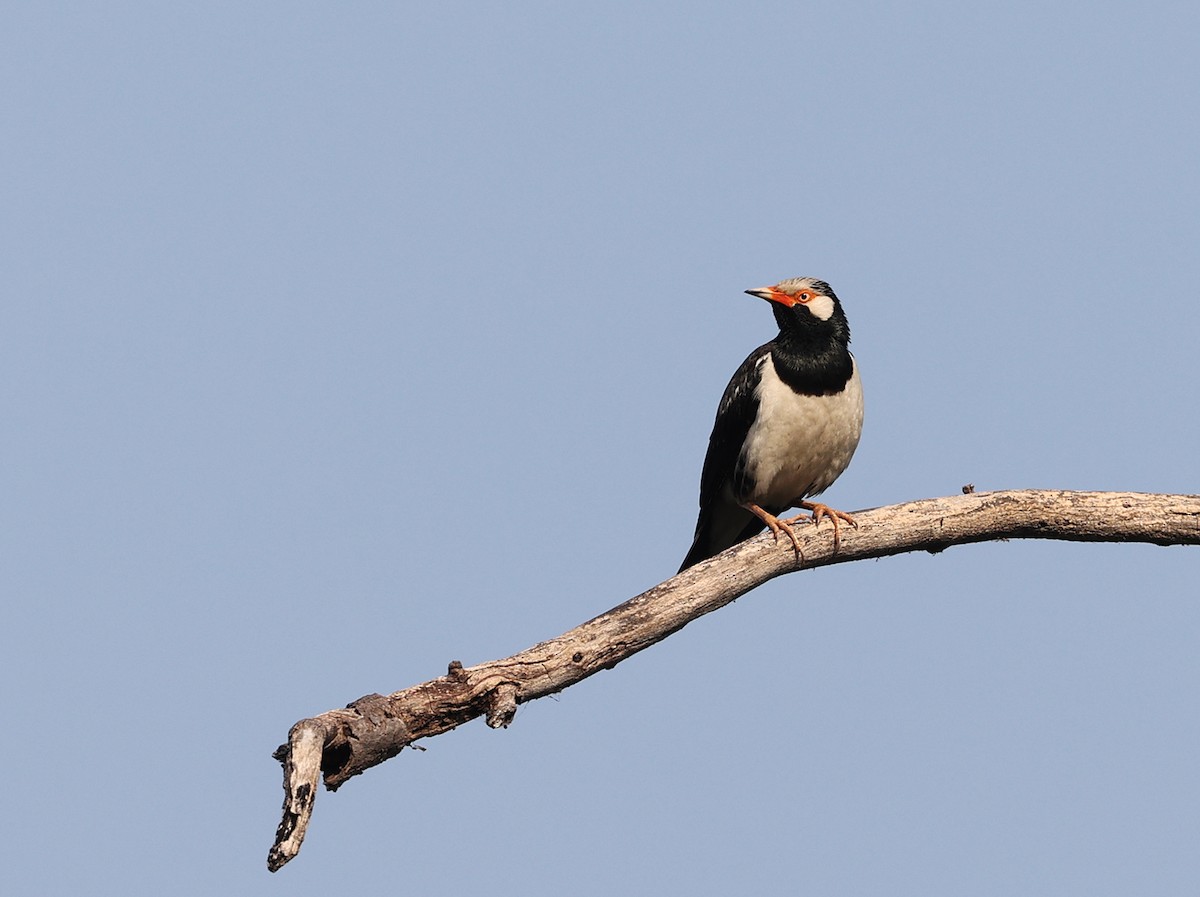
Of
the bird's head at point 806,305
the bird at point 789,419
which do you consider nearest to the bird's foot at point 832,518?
the bird at point 789,419

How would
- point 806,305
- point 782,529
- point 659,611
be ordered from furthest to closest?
1. point 806,305
2. point 782,529
3. point 659,611

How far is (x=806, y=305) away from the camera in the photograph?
8984 millimetres

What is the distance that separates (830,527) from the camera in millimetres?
8297

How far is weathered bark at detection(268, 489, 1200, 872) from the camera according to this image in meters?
6.80

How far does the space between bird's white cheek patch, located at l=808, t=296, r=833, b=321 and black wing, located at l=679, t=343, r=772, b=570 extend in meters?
0.36

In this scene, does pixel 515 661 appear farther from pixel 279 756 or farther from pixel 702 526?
pixel 702 526

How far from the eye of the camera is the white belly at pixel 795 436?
28.2 feet

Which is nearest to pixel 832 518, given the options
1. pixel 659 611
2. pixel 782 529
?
pixel 782 529

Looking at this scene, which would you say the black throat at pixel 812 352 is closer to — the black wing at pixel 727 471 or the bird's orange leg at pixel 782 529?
the black wing at pixel 727 471

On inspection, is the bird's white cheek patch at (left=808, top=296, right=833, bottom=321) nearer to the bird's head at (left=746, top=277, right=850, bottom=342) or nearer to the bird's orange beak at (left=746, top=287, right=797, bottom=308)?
the bird's head at (left=746, top=277, right=850, bottom=342)

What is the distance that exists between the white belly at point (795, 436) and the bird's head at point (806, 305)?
331 millimetres

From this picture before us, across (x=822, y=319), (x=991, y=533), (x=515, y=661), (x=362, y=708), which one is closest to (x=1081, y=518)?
(x=991, y=533)

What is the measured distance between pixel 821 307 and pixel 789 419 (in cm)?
89

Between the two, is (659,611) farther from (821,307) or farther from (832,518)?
(821,307)
